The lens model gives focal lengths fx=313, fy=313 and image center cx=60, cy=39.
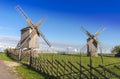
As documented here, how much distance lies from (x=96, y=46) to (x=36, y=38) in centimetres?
2502

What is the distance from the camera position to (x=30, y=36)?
191 ft

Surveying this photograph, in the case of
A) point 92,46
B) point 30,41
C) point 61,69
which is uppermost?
point 92,46

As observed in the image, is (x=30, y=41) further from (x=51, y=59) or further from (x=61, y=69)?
(x=61, y=69)

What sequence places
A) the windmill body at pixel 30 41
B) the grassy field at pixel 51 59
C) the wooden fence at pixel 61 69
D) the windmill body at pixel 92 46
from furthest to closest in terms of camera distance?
the windmill body at pixel 92 46 < the windmill body at pixel 30 41 < the grassy field at pixel 51 59 < the wooden fence at pixel 61 69

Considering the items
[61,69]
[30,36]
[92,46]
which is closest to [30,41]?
[30,36]

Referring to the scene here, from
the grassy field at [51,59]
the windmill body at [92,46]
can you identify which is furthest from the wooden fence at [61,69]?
the windmill body at [92,46]

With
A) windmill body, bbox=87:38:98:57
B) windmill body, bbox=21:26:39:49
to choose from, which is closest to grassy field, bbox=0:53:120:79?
windmill body, bbox=21:26:39:49

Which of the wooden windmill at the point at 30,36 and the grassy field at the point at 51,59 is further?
the wooden windmill at the point at 30,36

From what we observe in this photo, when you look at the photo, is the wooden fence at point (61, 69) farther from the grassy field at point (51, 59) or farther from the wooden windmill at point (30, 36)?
the wooden windmill at point (30, 36)

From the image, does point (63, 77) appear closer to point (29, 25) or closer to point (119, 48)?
point (29, 25)

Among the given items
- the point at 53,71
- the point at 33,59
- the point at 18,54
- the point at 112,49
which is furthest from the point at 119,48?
the point at 53,71

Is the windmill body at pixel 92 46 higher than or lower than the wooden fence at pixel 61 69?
higher

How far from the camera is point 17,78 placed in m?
24.1

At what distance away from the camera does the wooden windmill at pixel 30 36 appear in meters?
58.2
